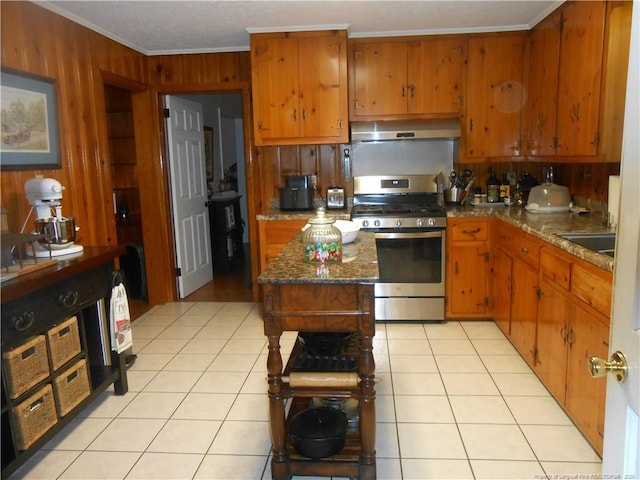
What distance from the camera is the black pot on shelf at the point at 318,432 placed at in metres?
1.95

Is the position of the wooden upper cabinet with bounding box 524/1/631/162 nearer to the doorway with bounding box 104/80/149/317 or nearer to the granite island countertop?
the granite island countertop

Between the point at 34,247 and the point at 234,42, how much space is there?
7.94ft

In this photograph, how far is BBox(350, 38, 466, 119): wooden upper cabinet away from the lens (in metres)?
3.86

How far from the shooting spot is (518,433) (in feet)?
7.59

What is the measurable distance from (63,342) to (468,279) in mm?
2861

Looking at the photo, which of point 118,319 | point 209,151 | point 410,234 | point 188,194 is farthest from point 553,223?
point 209,151

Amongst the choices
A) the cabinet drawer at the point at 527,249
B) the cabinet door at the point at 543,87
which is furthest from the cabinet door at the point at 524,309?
the cabinet door at the point at 543,87

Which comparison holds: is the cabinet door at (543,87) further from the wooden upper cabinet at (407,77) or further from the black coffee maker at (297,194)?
the black coffee maker at (297,194)

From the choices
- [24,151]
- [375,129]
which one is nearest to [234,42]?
[375,129]

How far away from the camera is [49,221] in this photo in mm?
2465

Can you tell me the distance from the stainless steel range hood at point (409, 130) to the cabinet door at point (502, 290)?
1.04 meters

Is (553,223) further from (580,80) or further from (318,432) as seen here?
(318,432)

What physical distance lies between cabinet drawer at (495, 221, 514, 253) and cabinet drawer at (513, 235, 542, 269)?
0.29 ft

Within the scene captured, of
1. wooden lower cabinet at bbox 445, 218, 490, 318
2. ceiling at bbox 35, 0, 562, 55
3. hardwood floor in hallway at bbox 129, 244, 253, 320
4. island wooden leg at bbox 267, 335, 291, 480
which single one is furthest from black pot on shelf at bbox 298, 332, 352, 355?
hardwood floor in hallway at bbox 129, 244, 253, 320
